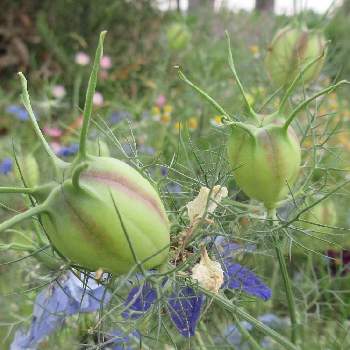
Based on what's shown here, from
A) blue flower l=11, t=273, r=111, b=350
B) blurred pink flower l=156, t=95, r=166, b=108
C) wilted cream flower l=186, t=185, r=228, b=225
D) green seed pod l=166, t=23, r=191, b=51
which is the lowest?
blurred pink flower l=156, t=95, r=166, b=108

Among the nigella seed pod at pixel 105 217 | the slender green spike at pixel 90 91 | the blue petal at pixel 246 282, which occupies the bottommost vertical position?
the blue petal at pixel 246 282

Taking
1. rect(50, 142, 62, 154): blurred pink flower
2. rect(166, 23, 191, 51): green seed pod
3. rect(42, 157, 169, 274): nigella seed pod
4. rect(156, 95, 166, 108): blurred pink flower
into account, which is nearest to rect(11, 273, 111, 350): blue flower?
rect(42, 157, 169, 274): nigella seed pod

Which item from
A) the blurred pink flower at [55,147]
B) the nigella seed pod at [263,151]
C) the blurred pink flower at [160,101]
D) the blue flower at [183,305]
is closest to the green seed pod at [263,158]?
the nigella seed pod at [263,151]

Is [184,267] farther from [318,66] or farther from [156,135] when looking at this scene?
[156,135]

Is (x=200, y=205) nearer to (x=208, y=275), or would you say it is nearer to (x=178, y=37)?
(x=208, y=275)

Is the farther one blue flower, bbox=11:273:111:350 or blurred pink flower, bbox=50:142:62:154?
blurred pink flower, bbox=50:142:62:154

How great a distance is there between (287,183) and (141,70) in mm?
3220

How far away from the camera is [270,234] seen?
58 cm

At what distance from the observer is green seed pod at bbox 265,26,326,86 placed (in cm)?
93

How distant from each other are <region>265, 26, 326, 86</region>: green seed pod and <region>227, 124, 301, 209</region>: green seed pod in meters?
0.36

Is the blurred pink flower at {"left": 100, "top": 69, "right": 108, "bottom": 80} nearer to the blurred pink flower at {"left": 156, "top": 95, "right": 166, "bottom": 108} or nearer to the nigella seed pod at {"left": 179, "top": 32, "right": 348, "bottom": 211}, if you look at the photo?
the blurred pink flower at {"left": 156, "top": 95, "right": 166, "bottom": 108}

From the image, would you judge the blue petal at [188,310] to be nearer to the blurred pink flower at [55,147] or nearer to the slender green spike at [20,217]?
the slender green spike at [20,217]

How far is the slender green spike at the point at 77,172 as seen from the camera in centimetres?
39

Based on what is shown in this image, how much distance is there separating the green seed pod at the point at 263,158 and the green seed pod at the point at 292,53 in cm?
36
